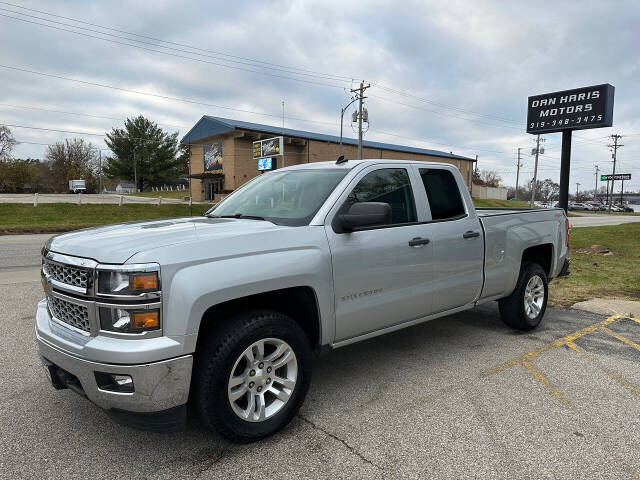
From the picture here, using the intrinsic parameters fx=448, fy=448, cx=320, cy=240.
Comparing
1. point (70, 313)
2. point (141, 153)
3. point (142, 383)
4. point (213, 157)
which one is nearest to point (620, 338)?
point (142, 383)

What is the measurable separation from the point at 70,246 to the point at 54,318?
A: 20.4 inches

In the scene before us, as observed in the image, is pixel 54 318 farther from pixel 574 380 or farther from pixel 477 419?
pixel 574 380

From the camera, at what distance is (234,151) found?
43312 millimetres

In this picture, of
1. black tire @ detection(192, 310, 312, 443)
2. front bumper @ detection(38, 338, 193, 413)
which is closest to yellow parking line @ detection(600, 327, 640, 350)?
black tire @ detection(192, 310, 312, 443)

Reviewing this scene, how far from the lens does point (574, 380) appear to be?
3857 mm

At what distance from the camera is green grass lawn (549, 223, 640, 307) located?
7.35 metres

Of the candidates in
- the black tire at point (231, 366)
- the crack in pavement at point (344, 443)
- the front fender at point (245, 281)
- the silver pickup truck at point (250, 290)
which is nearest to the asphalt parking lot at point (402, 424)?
the crack in pavement at point (344, 443)

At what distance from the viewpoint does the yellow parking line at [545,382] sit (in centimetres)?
352

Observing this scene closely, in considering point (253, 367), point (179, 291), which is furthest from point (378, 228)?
point (179, 291)

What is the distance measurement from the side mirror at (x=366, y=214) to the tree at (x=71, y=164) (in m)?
82.3

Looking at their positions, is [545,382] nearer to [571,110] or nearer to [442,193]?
[442,193]

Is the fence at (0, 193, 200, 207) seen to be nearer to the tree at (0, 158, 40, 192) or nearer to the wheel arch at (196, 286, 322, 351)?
the wheel arch at (196, 286, 322, 351)

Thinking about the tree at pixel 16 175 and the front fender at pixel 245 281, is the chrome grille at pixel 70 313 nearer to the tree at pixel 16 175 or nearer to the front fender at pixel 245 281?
the front fender at pixel 245 281

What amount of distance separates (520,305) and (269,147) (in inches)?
1427
